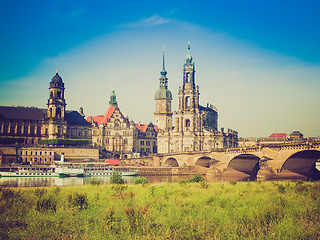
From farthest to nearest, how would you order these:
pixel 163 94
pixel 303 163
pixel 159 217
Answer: pixel 163 94 → pixel 303 163 → pixel 159 217

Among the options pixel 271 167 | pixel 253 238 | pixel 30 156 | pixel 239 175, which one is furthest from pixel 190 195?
pixel 30 156

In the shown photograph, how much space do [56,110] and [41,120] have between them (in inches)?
229

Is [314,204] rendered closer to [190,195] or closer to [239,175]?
[190,195]

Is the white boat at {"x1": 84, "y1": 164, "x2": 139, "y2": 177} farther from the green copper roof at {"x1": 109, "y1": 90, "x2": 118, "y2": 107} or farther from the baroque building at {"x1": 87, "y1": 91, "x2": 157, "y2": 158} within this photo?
the green copper roof at {"x1": 109, "y1": 90, "x2": 118, "y2": 107}

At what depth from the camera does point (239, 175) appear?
297 ft

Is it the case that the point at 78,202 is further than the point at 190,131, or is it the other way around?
the point at 190,131

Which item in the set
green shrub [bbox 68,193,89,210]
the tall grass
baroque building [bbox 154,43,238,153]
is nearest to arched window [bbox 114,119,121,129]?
baroque building [bbox 154,43,238,153]

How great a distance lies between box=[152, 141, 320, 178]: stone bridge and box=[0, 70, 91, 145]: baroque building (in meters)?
36.8

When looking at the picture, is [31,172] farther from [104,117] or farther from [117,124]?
[104,117]

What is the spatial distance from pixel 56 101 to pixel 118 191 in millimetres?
86332

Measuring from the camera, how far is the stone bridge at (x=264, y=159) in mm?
72375

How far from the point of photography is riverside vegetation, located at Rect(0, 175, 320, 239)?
69.9 feet

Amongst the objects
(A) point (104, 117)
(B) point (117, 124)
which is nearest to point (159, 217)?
(B) point (117, 124)

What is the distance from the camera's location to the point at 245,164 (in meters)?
94.2
